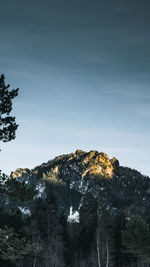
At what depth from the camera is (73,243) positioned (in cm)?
6606

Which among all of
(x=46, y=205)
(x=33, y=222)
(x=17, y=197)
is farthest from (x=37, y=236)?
(x=17, y=197)

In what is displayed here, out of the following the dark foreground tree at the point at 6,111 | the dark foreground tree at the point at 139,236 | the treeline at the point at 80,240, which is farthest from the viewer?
the treeline at the point at 80,240

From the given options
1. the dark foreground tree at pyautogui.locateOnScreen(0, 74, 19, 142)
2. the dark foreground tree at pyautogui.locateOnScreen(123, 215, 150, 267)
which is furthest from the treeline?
the dark foreground tree at pyautogui.locateOnScreen(0, 74, 19, 142)

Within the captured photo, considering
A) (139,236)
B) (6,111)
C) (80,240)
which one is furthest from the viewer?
(80,240)

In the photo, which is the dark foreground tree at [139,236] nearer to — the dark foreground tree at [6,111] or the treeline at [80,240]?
the treeline at [80,240]

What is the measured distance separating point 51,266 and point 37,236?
5.23 meters

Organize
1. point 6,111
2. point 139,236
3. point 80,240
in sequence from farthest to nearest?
point 80,240, point 139,236, point 6,111

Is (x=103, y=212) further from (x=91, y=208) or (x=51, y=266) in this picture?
(x=91, y=208)

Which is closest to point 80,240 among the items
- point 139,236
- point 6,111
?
point 139,236

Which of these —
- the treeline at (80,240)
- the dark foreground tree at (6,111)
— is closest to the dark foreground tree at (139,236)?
the treeline at (80,240)

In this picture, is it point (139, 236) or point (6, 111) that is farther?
point (139, 236)

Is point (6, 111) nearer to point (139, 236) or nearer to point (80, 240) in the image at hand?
point (139, 236)

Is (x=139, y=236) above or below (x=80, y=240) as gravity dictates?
above

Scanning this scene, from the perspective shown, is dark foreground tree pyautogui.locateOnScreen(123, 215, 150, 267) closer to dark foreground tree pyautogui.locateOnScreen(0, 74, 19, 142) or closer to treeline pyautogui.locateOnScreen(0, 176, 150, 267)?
treeline pyautogui.locateOnScreen(0, 176, 150, 267)
